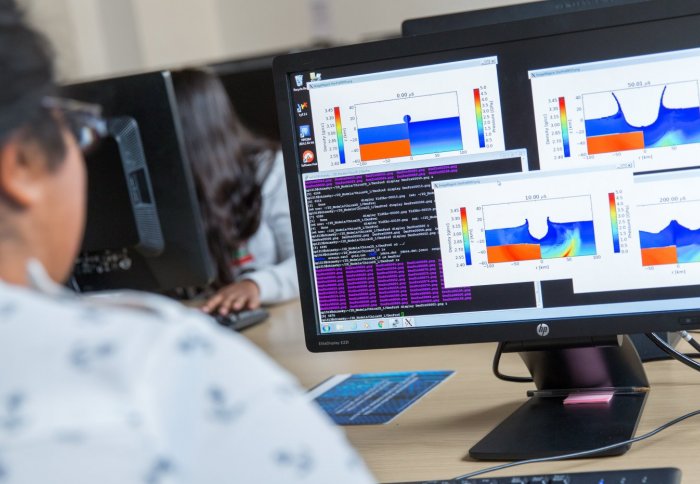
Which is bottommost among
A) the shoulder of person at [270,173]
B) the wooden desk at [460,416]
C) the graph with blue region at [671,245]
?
the wooden desk at [460,416]

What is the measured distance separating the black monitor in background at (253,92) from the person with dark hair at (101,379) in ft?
6.78

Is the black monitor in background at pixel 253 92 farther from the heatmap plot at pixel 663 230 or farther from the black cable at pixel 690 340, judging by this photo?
the heatmap plot at pixel 663 230

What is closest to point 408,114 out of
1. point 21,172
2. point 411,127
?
point 411,127

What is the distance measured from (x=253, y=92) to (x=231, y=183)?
13.5 inches

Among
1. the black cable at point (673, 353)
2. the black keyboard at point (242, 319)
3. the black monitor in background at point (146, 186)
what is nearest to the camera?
the black cable at point (673, 353)

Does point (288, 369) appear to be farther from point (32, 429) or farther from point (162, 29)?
point (162, 29)

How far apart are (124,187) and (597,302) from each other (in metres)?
0.92

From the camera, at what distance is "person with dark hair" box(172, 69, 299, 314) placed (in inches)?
92.9

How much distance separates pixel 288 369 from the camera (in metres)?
1.55

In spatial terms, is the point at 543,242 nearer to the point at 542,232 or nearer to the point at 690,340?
the point at 542,232

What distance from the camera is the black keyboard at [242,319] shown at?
1.92 metres

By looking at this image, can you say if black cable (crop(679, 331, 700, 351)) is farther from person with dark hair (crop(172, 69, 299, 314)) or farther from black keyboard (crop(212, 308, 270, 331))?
person with dark hair (crop(172, 69, 299, 314))

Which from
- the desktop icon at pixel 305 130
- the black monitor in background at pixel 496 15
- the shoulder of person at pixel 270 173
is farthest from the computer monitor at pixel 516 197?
the shoulder of person at pixel 270 173

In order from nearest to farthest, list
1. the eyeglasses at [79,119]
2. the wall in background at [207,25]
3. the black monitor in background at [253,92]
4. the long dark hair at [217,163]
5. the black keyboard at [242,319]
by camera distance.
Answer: the eyeglasses at [79,119], the black keyboard at [242,319], the long dark hair at [217,163], the black monitor in background at [253,92], the wall in background at [207,25]
